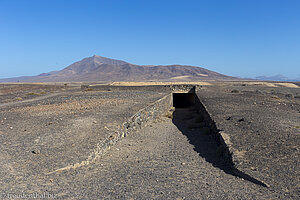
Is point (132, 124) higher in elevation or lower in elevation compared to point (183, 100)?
higher

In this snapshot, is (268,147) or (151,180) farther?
(268,147)

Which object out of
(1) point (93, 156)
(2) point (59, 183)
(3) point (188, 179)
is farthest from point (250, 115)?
(2) point (59, 183)

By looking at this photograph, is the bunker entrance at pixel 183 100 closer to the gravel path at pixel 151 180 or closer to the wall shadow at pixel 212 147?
the wall shadow at pixel 212 147

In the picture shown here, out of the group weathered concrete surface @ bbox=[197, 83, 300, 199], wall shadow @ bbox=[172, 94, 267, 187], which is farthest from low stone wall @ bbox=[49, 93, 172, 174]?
weathered concrete surface @ bbox=[197, 83, 300, 199]

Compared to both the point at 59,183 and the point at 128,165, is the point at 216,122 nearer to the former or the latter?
the point at 128,165

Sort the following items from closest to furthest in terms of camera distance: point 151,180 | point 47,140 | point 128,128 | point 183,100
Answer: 1. point 151,180
2. point 47,140
3. point 128,128
4. point 183,100

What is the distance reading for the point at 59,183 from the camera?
15.5 ft

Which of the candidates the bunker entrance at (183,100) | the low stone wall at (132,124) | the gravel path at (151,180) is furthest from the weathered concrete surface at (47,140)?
the bunker entrance at (183,100)

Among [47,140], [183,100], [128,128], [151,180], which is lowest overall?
[183,100]

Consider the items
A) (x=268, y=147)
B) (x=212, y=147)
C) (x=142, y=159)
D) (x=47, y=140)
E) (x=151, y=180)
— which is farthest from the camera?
(x=212, y=147)

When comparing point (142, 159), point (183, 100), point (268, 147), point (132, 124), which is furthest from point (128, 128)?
point (183, 100)

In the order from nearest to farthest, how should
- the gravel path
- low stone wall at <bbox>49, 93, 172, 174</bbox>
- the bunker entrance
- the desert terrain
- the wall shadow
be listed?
1. the gravel path
2. the desert terrain
3. the wall shadow
4. low stone wall at <bbox>49, 93, 172, 174</bbox>
5. the bunker entrance

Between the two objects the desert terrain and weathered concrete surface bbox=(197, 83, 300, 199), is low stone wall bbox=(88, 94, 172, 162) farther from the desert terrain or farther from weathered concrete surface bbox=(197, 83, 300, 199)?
weathered concrete surface bbox=(197, 83, 300, 199)

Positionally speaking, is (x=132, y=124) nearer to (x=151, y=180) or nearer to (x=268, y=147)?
(x=151, y=180)
